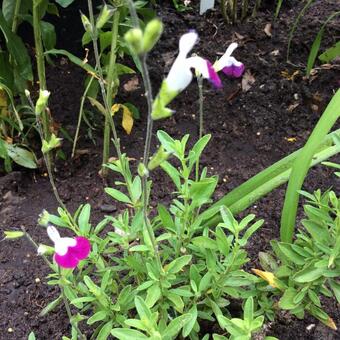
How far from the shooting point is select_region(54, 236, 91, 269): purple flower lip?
3.12 ft

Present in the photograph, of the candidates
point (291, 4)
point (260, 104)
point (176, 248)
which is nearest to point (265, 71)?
point (260, 104)

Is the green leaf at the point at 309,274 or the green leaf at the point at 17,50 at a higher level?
the green leaf at the point at 17,50

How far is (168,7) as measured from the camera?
2.51m

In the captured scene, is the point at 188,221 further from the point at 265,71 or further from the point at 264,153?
the point at 265,71

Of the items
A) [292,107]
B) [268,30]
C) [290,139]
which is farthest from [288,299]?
[268,30]

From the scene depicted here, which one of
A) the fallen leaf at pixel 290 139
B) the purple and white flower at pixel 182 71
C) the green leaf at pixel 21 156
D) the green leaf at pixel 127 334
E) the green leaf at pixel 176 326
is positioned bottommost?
the fallen leaf at pixel 290 139

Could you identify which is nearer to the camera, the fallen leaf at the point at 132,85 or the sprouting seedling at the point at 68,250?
the sprouting seedling at the point at 68,250

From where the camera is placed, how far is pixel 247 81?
204cm

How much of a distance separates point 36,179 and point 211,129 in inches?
24.5

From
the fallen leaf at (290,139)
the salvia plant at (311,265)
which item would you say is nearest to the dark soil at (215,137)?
the fallen leaf at (290,139)

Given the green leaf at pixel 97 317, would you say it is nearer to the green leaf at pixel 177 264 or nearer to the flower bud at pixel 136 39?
the green leaf at pixel 177 264

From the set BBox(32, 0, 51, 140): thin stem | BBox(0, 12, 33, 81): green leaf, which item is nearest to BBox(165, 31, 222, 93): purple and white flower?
BBox(32, 0, 51, 140): thin stem

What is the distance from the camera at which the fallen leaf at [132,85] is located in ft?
6.65

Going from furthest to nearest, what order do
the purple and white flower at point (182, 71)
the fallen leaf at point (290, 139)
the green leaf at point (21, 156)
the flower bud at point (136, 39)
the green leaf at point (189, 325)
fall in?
the fallen leaf at point (290, 139), the green leaf at point (21, 156), the green leaf at point (189, 325), the purple and white flower at point (182, 71), the flower bud at point (136, 39)
